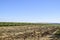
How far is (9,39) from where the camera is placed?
80.0 feet

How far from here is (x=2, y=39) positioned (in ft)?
80.6

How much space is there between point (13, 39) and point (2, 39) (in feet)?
5.68

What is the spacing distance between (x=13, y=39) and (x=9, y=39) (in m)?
0.68

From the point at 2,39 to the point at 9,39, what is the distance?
1148 millimetres

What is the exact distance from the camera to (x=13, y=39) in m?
24.7
